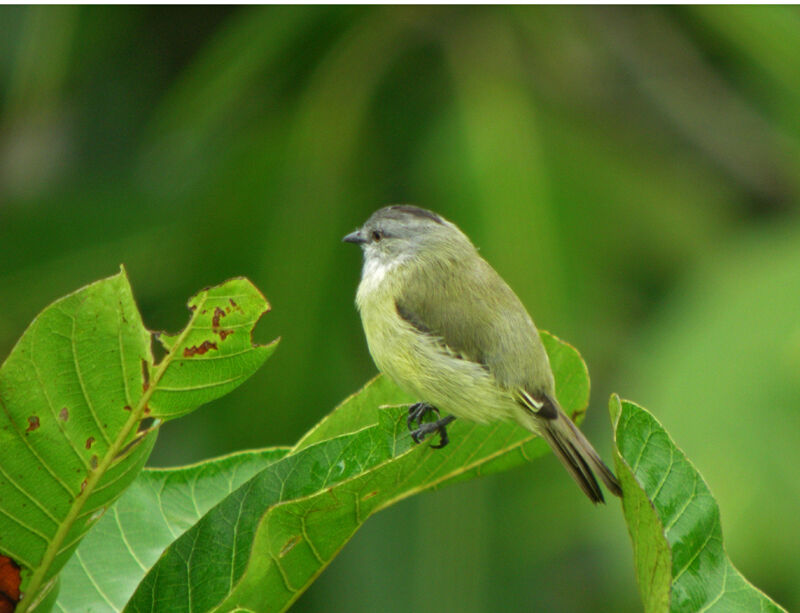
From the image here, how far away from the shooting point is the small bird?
242 centimetres

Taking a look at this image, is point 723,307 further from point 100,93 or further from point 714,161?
point 100,93

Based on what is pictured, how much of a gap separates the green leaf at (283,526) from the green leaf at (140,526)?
269 millimetres

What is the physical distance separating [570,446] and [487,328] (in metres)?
0.35

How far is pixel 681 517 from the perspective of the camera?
152 centimetres

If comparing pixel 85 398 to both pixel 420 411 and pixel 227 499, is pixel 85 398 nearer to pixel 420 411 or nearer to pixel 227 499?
pixel 227 499

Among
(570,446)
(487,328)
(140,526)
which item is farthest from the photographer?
(487,328)

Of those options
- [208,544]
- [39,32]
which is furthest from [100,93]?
[208,544]

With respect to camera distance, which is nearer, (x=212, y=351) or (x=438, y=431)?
(x=212, y=351)

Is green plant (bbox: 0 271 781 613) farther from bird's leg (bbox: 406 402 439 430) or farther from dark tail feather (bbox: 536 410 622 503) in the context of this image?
bird's leg (bbox: 406 402 439 430)

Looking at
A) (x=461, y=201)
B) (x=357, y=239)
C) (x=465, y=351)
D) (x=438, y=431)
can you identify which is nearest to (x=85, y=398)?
(x=438, y=431)

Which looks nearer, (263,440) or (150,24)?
(263,440)

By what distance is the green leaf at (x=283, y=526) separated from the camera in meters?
1.42

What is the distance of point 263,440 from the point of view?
464 cm

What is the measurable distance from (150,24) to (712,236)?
10.2 ft
